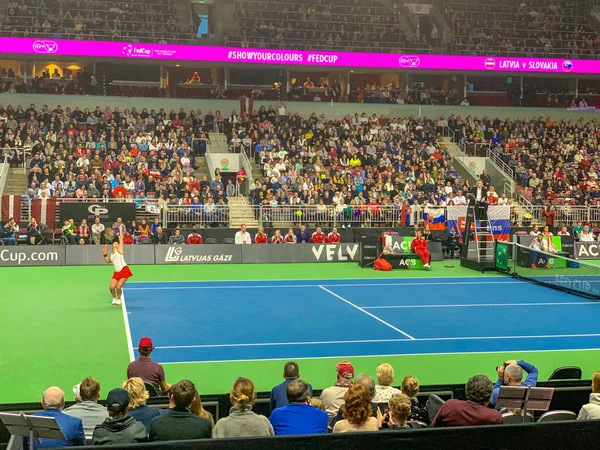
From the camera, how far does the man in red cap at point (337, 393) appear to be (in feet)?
30.9

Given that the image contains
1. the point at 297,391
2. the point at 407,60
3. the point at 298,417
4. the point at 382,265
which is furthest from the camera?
the point at 407,60

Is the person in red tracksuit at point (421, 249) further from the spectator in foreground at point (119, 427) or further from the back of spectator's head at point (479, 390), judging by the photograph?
the spectator in foreground at point (119, 427)

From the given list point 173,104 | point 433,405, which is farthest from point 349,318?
point 173,104

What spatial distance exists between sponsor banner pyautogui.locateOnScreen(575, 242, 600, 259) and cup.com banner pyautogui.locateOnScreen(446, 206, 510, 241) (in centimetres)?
314

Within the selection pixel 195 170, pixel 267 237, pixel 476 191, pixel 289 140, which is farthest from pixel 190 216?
pixel 476 191

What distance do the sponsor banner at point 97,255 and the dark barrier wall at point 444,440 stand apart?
24.6 metres

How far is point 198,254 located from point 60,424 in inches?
942

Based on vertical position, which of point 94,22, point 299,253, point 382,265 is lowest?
point 382,265

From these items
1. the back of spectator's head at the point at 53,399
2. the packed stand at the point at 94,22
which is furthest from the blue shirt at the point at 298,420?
the packed stand at the point at 94,22

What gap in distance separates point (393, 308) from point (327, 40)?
1228 inches

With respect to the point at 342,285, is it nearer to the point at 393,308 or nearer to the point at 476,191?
the point at 393,308

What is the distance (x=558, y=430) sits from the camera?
23.1 feet

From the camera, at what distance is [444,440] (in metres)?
6.81

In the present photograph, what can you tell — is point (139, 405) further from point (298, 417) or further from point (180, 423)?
point (298, 417)
